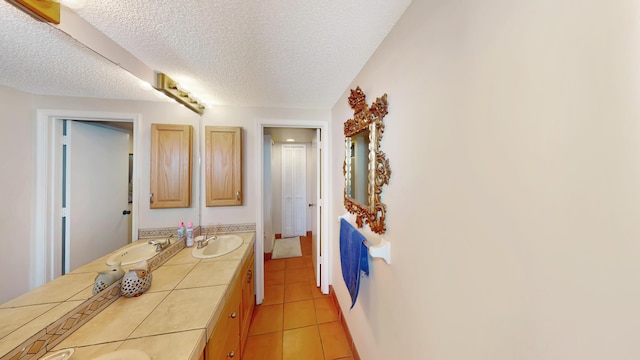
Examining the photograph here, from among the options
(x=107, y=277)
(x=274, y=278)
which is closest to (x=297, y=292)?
(x=274, y=278)

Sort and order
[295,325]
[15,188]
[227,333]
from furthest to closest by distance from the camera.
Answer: [295,325] → [227,333] → [15,188]

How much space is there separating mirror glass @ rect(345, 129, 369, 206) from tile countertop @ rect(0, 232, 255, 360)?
3.32 ft

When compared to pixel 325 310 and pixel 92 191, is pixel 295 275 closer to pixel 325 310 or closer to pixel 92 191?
pixel 325 310

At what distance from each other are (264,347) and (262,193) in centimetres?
136

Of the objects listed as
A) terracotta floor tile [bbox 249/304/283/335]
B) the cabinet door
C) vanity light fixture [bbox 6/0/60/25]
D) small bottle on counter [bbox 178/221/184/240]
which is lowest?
terracotta floor tile [bbox 249/304/283/335]

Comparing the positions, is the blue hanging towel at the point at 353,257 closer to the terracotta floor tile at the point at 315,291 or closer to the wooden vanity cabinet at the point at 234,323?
the wooden vanity cabinet at the point at 234,323

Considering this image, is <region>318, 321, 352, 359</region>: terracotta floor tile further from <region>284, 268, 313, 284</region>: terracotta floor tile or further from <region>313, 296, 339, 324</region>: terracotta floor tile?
<region>284, 268, 313, 284</region>: terracotta floor tile

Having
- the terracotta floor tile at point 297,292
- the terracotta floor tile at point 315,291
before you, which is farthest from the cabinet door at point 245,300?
the terracotta floor tile at point 315,291

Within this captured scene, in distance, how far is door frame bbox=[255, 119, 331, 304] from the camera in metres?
2.15

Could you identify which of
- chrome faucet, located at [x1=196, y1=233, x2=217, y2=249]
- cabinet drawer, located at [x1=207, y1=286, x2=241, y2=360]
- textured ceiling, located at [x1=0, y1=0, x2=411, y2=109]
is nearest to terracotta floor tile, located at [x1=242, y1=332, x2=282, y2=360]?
cabinet drawer, located at [x1=207, y1=286, x2=241, y2=360]

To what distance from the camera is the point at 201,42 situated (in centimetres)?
109

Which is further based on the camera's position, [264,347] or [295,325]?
[295,325]

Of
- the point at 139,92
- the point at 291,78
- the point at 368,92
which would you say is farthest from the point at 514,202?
the point at 139,92

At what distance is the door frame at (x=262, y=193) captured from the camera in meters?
2.15
